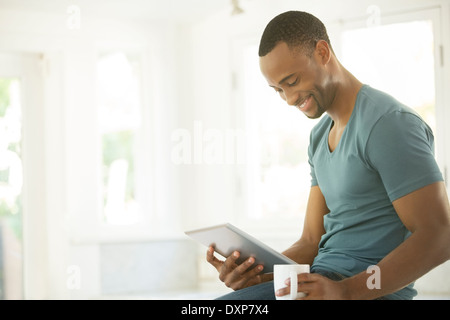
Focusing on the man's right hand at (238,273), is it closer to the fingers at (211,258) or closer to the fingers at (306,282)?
the fingers at (211,258)

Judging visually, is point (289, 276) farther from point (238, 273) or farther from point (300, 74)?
point (300, 74)

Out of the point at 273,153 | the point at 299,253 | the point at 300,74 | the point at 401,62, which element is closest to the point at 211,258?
the point at 299,253

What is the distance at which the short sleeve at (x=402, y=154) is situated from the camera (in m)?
1.08

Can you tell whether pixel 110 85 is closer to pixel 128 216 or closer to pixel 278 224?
pixel 128 216

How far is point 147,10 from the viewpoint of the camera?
404 cm

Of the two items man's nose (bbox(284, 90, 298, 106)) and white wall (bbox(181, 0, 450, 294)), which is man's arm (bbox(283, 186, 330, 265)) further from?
white wall (bbox(181, 0, 450, 294))

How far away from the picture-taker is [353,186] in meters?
1.20

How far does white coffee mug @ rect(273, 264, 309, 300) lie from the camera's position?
1.11 meters

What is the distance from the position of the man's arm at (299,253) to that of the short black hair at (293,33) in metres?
0.33

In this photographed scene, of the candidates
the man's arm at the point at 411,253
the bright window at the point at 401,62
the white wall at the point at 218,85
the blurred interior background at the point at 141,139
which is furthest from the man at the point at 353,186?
the white wall at the point at 218,85

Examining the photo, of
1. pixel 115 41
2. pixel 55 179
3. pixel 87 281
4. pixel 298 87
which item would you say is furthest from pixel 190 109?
pixel 298 87

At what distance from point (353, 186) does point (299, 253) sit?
29 cm

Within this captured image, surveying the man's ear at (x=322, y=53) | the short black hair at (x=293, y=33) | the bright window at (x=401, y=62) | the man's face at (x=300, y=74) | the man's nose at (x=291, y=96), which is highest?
the bright window at (x=401, y=62)

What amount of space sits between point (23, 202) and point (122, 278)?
77 centimetres
